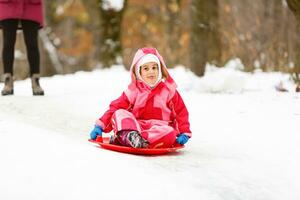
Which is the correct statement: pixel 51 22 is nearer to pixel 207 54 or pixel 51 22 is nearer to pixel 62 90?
pixel 207 54

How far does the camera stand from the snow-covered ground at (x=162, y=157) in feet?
9.77

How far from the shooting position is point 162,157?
13.0ft

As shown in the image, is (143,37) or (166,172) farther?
(143,37)

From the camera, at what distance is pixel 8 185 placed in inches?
110

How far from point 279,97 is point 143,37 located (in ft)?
56.8

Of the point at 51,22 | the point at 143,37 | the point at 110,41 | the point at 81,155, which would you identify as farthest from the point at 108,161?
the point at 143,37

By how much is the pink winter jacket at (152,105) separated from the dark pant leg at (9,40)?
7.81 ft

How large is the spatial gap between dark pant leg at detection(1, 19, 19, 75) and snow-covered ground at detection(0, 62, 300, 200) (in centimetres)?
52

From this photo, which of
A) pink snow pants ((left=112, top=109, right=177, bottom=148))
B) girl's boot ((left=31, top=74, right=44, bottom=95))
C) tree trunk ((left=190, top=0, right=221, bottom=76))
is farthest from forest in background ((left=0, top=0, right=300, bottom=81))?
pink snow pants ((left=112, top=109, right=177, bottom=148))

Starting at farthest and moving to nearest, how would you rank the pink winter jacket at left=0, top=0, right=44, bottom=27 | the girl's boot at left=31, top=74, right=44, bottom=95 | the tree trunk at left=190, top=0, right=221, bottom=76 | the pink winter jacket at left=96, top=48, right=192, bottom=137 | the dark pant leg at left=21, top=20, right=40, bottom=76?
the tree trunk at left=190, top=0, right=221, bottom=76 < the girl's boot at left=31, top=74, right=44, bottom=95 < the dark pant leg at left=21, top=20, right=40, bottom=76 < the pink winter jacket at left=0, top=0, right=44, bottom=27 < the pink winter jacket at left=96, top=48, right=192, bottom=137

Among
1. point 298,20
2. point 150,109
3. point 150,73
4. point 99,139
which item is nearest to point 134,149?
point 99,139

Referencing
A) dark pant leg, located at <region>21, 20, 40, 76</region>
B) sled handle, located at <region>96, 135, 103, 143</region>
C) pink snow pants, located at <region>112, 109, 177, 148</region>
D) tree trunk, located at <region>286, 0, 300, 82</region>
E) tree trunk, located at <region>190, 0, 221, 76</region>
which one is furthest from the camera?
tree trunk, located at <region>190, 0, 221, 76</region>

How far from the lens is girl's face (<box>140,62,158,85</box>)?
14.3 ft

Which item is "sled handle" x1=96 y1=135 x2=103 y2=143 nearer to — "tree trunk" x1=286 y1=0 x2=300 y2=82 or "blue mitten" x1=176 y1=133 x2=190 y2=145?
"blue mitten" x1=176 y1=133 x2=190 y2=145
